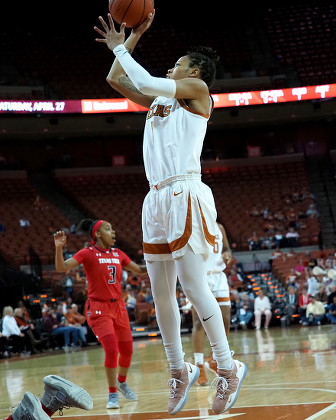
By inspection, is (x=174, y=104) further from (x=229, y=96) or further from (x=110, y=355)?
(x=229, y=96)

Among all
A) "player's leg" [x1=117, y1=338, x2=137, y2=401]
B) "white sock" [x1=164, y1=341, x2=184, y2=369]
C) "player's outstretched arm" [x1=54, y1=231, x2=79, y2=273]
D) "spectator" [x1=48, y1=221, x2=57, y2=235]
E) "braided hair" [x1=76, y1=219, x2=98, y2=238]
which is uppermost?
"spectator" [x1=48, y1=221, x2=57, y2=235]

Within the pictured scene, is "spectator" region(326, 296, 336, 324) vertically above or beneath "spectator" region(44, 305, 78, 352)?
beneath

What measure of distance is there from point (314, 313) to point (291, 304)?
109 cm

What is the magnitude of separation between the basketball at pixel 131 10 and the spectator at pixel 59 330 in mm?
12938

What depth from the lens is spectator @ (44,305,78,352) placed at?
54.2ft

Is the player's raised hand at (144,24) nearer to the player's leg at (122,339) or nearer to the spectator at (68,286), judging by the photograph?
→ the player's leg at (122,339)

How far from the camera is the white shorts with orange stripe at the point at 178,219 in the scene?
13.5 feet

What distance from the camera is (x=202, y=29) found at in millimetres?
29641

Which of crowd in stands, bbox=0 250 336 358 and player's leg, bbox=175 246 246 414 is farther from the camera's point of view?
crowd in stands, bbox=0 250 336 358

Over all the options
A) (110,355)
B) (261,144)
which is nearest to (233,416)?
(110,355)

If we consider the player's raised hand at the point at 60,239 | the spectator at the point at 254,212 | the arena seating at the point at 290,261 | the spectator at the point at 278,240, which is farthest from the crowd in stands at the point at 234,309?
the player's raised hand at the point at 60,239

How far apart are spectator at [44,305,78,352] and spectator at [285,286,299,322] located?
19.5 feet

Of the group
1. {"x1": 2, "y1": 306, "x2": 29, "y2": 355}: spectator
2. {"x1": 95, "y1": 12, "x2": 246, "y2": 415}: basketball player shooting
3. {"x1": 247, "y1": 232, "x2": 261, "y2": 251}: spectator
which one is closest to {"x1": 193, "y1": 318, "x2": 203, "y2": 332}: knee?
{"x1": 95, "y1": 12, "x2": 246, "y2": 415}: basketball player shooting

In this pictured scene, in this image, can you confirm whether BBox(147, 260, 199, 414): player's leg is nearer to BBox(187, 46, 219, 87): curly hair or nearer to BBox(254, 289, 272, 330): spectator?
BBox(187, 46, 219, 87): curly hair
